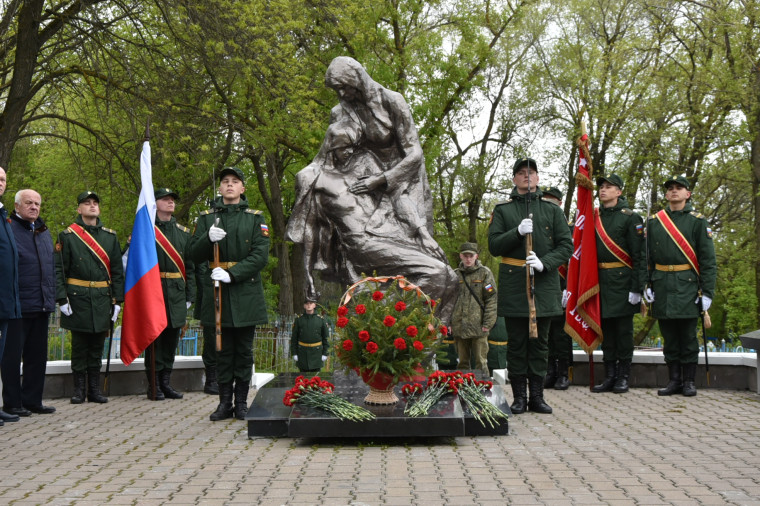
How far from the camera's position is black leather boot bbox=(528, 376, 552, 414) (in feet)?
22.7

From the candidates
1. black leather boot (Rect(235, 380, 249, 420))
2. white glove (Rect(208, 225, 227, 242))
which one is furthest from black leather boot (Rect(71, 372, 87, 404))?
white glove (Rect(208, 225, 227, 242))

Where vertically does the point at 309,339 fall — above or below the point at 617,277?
below

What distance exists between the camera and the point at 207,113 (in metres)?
13.7

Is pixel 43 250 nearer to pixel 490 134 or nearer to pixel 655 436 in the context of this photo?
pixel 655 436

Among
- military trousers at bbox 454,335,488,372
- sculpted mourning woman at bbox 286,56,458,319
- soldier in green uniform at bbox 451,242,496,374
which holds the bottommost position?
military trousers at bbox 454,335,488,372

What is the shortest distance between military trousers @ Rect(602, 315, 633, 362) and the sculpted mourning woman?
1.69 metres

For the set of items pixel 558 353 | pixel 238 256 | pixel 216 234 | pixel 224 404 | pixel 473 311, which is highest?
pixel 216 234

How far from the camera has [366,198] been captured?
8492 millimetres

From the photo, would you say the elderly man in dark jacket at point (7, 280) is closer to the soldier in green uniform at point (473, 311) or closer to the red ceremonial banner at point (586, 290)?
the soldier in green uniform at point (473, 311)

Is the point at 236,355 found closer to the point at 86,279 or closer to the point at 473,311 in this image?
the point at 86,279

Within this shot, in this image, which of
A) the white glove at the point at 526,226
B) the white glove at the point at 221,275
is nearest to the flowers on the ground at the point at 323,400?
the white glove at the point at 221,275

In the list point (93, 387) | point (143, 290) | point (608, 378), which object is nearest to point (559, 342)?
point (608, 378)

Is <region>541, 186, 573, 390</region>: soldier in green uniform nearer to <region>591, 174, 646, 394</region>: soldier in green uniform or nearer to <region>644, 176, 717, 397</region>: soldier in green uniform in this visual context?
<region>591, 174, 646, 394</region>: soldier in green uniform

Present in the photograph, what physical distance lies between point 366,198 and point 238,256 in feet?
6.93
